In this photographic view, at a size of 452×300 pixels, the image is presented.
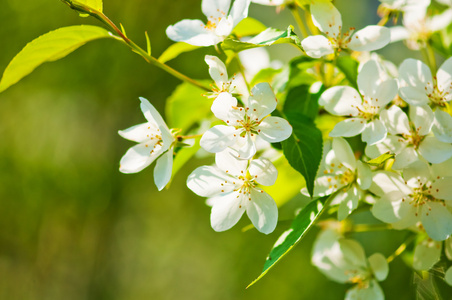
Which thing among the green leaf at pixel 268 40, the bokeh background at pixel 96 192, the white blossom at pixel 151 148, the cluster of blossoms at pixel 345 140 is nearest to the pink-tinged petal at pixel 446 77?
the cluster of blossoms at pixel 345 140

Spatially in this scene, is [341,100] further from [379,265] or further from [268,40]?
[379,265]

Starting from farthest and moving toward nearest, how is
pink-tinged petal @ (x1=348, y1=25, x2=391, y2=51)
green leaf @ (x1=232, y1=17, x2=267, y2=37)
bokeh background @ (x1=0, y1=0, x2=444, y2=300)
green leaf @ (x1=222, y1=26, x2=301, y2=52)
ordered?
bokeh background @ (x1=0, y1=0, x2=444, y2=300), green leaf @ (x1=232, y1=17, x2=267, y2=37), pink-tinged petal @ (x1=348, y1=25, x2=391, y2=51), green leaf @ (x1=222, y1=26, x2=301, y2=52)

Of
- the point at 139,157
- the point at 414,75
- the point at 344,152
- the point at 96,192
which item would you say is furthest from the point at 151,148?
the point at 96,192

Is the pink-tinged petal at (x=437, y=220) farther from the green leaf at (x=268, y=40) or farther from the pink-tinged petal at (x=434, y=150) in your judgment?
the green leaf at (x=268, y=40)

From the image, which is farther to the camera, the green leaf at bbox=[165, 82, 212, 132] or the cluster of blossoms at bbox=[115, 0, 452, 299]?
the green leaf at bbox=[165, 82, 212, 132]

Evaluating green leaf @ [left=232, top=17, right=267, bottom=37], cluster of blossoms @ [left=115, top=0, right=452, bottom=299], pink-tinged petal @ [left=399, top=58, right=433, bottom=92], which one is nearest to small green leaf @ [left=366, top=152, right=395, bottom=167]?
cluster of blossoms @ [left=115, top=0, right=452, bottom=299]

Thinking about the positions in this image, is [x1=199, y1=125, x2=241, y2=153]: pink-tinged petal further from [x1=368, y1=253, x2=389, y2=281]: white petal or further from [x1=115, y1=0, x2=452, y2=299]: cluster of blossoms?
[x1=368, y1=253, x2=389, y2=281]: white petal
